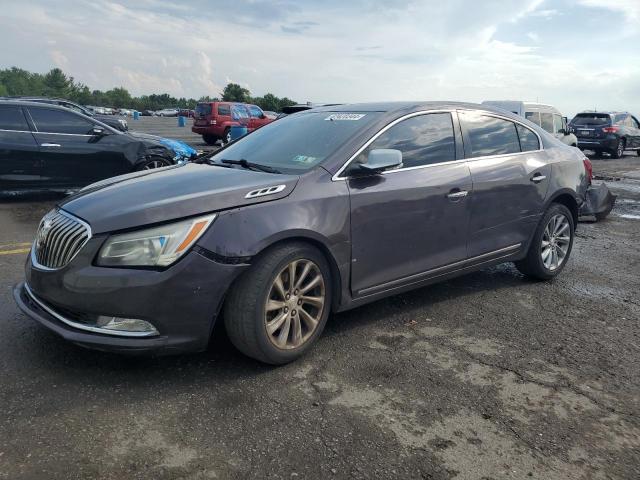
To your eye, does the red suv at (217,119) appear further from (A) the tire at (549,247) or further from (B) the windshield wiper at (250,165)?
(B) the windshield wiper at (250,165)

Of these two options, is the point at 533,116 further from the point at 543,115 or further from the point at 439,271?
the point at 439,271

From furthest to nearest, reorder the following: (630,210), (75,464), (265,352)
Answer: (630,210) < (265,352) < (75,464)

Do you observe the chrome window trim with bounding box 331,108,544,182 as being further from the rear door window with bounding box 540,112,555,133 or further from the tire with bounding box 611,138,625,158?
the tire with bounding box 611,138,625,158

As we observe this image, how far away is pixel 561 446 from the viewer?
8.66 feet

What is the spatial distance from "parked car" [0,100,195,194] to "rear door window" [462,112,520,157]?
6.11 m

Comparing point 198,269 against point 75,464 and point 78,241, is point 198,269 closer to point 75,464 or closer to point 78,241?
point 78,241

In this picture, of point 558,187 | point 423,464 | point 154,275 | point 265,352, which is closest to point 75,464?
point 154,275

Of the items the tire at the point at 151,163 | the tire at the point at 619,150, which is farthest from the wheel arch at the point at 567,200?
the tire at the point at 619,150

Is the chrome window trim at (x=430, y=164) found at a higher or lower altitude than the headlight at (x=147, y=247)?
higher

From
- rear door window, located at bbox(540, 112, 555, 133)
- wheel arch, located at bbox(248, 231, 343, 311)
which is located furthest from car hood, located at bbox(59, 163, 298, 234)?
rear door window, located at bbox(540, 112, 555, 133)

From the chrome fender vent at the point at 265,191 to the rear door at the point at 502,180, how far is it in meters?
1.75

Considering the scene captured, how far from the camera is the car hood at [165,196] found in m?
2.97

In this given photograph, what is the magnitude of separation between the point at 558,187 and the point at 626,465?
3.09 meters

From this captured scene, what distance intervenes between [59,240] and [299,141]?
69.8 inches
